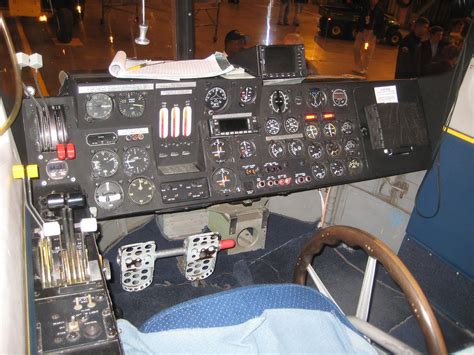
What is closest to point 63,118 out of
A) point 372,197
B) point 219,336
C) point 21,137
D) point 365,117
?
point 21,137

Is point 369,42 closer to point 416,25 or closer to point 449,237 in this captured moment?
point 416,25

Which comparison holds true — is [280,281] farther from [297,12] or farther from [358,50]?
[297,12]

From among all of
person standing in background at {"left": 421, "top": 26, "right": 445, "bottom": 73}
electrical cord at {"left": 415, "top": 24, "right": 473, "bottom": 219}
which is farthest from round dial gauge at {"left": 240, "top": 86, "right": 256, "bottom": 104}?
person standing in background at {"left": 421, "top": 26, "right": 445, "bottom": 73}

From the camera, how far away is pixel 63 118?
2084mm

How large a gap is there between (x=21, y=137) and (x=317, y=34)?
456 inches

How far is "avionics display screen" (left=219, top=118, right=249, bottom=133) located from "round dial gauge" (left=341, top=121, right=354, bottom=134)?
0.74m

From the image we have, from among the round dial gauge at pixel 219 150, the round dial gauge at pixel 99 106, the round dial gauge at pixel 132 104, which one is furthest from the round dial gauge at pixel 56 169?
the round dial gauge at pixel 219 150

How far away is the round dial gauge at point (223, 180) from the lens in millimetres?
2441

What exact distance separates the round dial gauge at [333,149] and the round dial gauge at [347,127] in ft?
0.40

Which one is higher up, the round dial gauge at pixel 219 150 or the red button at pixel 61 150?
the red button at pixel 61 150

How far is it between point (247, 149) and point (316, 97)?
0.62 m

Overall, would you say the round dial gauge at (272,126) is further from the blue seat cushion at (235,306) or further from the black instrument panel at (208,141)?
the blue seat cushion at (235,306)

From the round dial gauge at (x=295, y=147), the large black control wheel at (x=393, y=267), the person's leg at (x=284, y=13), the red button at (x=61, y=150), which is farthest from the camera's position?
the person's leg at (x=284, y=13)

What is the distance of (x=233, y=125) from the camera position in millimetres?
2488
